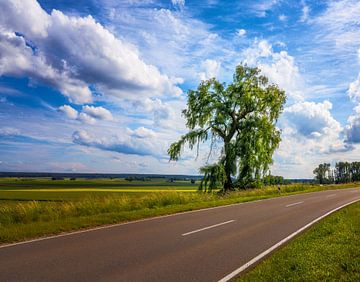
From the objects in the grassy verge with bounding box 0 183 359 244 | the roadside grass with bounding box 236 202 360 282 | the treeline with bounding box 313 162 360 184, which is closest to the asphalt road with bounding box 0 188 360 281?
the roadside grass with bounding box 236 202 360 282

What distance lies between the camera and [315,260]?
7.00 meters

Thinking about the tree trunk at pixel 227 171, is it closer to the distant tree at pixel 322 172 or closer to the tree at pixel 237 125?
the tree at pixel 237 125

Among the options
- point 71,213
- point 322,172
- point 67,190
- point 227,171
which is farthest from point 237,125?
point 322,172

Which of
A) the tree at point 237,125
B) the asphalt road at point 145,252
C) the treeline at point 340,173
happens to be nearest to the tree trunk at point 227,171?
the tree at point 237,125

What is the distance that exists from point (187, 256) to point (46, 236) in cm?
476

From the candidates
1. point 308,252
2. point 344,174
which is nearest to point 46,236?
point 308,252

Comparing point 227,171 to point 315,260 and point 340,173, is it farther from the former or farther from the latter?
point 340,173

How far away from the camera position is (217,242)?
898 cm

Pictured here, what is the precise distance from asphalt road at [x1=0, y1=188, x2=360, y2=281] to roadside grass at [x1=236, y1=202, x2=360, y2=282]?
0.63m

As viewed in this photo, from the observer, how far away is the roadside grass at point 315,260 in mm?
6016

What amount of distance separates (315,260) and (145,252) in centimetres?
385

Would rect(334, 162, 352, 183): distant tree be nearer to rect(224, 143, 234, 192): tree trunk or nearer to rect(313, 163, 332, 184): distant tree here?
rect(313, 163, 332, 184): distant tree

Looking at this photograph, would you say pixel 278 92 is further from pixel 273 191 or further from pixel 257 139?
A: pixel 273 191

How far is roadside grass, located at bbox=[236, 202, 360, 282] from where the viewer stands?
6.02 meters
